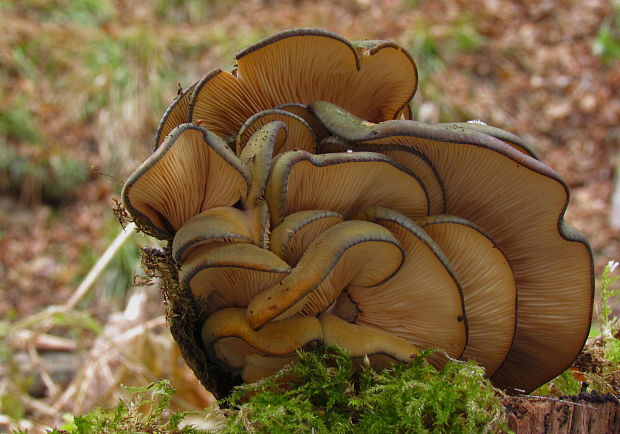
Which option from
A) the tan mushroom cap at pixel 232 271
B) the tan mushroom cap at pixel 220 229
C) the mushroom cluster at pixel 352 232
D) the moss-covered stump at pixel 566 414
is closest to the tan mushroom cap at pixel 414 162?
the mushroom cluster at pixel 352 232

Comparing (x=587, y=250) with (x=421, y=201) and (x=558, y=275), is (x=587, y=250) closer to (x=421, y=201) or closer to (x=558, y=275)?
(x=558, y=275)

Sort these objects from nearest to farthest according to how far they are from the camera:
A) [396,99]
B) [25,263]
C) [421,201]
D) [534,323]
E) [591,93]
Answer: [421,201] < [534,323] < [396,99] < [25,263] < [591,93]

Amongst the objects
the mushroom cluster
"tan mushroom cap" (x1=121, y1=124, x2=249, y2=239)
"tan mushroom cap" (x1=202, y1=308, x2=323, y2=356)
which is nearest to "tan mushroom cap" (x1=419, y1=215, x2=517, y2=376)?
the mushroom cluster

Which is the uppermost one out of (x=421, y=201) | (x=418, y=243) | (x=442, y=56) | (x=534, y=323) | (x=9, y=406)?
(x=442, y=56)

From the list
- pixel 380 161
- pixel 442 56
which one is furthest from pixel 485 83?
pixel 380 161

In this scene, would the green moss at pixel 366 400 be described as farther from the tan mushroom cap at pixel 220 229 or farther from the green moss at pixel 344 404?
the tan mushroom cap at pixel 220 229

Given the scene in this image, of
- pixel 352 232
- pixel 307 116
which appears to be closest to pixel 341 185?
pixel 352 232

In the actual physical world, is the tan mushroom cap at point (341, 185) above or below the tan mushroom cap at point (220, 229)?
above
